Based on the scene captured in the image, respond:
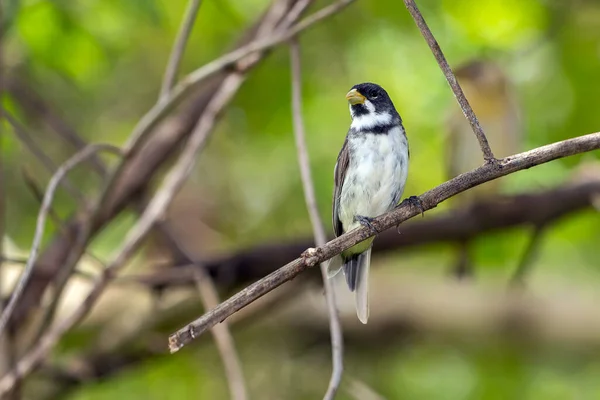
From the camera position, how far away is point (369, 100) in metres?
2.47

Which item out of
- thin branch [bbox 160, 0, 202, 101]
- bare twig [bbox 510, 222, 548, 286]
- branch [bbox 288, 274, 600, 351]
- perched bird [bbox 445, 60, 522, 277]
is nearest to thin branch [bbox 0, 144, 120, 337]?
thin branch [bbox 160, 0, 202, 101]

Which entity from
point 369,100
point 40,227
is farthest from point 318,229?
point 40,227

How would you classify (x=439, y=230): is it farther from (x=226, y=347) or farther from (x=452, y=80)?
(x=452, y=80)

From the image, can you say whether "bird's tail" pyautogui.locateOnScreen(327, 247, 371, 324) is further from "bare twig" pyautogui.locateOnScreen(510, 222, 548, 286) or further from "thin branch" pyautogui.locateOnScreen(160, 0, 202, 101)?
"bare twig" pyautogui.locateOnScreen(510, 222, 548, 286)

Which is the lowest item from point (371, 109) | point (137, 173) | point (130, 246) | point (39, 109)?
point (371, 109)

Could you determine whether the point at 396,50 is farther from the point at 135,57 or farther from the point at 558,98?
the point at 135,57

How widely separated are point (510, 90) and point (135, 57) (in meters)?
Result: 2.03

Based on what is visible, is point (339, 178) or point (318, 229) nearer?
point (318, 229)

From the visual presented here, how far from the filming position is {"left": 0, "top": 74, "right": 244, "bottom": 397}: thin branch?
2.93 meters

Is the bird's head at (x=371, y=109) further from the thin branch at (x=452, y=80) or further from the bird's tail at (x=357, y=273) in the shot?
the thin branch at (x=452, y=80)

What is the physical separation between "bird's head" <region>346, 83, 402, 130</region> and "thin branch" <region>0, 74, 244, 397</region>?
68 centimetres

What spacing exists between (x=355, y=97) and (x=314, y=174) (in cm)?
204

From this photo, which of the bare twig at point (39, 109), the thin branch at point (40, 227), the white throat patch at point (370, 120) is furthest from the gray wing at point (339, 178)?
the bare twig at point (39, 109)

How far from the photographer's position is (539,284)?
4.25m
